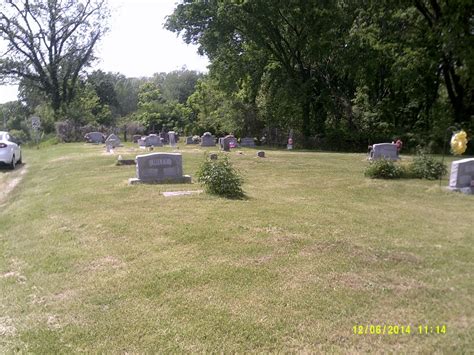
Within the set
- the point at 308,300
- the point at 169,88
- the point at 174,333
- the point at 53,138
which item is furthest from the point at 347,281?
the point at 169,88

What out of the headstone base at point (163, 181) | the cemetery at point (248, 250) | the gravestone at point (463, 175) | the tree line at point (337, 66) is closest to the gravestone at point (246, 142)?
the tree line at point (337, 66)

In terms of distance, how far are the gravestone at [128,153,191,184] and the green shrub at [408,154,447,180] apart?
6571 mm

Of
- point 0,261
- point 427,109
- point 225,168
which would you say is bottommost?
point 0,261

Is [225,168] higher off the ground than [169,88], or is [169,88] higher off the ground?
[169,88]

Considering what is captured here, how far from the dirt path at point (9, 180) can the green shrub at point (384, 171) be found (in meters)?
9.69

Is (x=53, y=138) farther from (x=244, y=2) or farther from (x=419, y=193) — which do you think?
(x=419, y=193)

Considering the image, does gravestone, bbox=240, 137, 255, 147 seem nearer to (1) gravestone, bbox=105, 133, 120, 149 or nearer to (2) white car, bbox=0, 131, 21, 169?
(1) gravestone, bbox=105, 133, 120, 149

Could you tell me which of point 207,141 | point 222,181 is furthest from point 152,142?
point 222,181

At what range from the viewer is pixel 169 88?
86625 mm

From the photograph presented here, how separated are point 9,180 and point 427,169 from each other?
12636mm

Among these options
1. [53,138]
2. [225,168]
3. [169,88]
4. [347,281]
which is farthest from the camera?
[169,88]

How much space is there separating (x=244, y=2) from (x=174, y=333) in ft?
86.7

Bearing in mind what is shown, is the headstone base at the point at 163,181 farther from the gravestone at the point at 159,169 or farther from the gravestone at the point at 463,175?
the gravestone at the point at 463,175

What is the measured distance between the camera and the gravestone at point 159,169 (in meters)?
10.3
